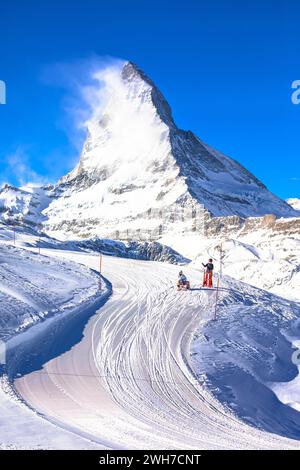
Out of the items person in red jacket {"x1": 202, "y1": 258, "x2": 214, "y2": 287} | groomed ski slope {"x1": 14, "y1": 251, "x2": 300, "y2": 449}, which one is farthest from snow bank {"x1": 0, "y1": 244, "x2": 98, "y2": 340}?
person in red jacket {"x1": 202, "y1": 258, "x2": 214, "y2": 287}

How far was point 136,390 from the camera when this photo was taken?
10.8m

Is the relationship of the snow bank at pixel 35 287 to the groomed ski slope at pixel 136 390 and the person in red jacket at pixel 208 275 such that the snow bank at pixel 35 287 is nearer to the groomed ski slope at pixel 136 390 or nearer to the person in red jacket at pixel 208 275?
the groomed ski slope at pixel 136 390

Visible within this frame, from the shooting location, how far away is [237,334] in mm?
17172

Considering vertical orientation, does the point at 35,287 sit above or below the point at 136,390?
above

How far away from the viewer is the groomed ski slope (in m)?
8.14

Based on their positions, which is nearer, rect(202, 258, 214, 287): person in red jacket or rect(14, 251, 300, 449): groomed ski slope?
rect(14, 251, 300, 449): groomed ski slope

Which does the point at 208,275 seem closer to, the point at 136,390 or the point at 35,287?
the point at 35,287

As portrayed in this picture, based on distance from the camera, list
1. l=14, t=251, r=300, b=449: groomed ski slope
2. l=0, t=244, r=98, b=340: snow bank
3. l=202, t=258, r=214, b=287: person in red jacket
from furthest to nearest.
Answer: l=202, t=258, r=214, b=287: person in red jacket, l=0, t=244, r=98, b=340: snow bank, l=14, t=251, r=300, b=449: groomed ski slope

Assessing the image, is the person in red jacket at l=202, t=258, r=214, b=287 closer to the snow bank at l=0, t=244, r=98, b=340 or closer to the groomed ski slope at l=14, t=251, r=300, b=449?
the snow bank at l=0, t=244, r=98, b=340

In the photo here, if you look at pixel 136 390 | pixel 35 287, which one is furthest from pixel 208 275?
pixel 136 390

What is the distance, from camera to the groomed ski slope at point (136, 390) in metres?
8.14

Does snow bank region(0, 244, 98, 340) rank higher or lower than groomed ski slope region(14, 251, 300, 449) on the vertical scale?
higher

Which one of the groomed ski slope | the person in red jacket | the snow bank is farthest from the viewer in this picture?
the person in red jacket
